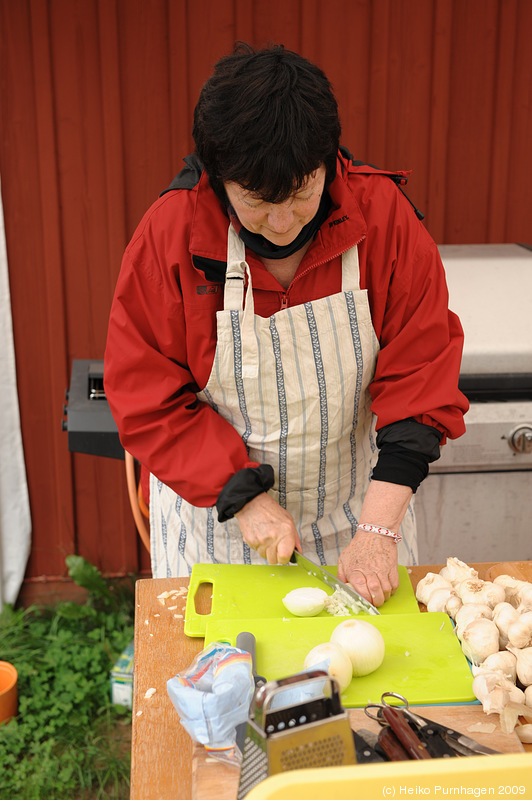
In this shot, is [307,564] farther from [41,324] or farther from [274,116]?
[41,324]

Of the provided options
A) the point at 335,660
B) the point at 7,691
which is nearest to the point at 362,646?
the point at 335,660

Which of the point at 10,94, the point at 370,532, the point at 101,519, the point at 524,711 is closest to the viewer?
the point at 524,711

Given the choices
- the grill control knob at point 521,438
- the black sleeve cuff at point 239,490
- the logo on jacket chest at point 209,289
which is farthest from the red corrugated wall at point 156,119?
the black sleeve cuff at point 239,490

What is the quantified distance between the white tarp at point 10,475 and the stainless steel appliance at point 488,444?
177 centimetres

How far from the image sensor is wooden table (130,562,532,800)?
4.15 ft

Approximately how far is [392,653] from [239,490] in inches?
19.8

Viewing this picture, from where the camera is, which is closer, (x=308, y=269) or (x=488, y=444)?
(x=308, y=269)

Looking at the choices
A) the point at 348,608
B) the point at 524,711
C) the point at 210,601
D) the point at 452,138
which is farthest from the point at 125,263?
the point at 452,138

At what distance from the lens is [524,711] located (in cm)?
139

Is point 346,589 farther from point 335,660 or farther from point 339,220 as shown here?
point 339,220

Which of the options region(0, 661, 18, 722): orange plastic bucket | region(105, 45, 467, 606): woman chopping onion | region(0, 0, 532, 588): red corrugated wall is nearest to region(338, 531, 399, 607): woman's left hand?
region(105, 45, 467, 606): woman chopping onion

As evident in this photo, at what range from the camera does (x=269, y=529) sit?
6.02 feet

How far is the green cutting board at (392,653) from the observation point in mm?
1462

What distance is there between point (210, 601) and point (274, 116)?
1024 mm
